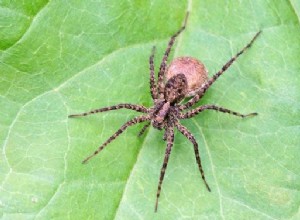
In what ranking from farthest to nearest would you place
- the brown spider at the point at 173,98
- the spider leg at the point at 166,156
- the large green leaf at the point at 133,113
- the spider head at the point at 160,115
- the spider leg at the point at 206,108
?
the spider head at the point at 160,115 < the spider leg at the point at 206,108 < the brown spider at the point at 173,98 < the spider leg at the point at 166,156 < the large green leaf at the point at 133,113

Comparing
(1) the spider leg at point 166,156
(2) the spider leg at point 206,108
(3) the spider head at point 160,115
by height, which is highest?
(2) the spider leg at point 206,108

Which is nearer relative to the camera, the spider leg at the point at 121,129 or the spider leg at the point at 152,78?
the spider leg at the point at 121,129

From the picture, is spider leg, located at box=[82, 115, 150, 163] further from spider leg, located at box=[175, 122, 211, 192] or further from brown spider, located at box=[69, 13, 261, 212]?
spider leg, located at box=[175, 122, 211, 192]

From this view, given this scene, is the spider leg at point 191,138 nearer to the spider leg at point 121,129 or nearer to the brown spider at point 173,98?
the brown spider at point 173,98

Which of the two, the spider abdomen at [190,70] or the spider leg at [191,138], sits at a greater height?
the spider abdomen at [190,70]

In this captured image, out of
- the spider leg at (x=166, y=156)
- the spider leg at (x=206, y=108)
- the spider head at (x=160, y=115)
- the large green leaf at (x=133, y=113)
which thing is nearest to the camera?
the large green leaf at (x=133, y=113)

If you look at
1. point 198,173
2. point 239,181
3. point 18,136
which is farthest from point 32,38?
point 239,181

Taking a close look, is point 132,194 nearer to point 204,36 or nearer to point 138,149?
point 138,149

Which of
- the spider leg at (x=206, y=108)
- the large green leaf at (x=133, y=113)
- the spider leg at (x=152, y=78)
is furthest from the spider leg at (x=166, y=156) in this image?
the spider leg at (x=152, y=78)
